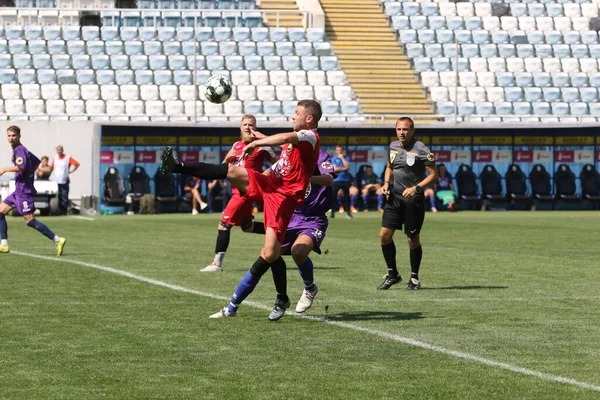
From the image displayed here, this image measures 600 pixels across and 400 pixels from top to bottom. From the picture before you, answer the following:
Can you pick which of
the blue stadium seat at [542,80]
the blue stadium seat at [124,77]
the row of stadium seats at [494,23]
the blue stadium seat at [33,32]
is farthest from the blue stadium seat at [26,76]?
the blue stadium seat at [542,80]

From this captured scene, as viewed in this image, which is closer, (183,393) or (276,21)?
(183,393)

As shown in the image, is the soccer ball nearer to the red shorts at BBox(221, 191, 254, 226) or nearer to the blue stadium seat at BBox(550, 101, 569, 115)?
the red shorts at BBox(221, 191, 254, 226)

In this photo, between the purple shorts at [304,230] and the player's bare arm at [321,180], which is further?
the purple shorts at [304,230]

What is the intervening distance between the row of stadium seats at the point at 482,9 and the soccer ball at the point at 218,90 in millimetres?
35917

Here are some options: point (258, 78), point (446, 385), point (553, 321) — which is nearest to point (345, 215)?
point (258, 78)

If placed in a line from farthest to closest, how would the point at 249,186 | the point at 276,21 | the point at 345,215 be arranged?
the point at 276,21 → the point at 345,215 → the point at 249,186

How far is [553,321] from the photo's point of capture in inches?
419

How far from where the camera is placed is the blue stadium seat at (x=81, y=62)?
42938 mm

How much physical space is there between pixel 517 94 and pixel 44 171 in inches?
734

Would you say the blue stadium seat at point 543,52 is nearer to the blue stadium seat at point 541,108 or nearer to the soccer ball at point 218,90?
the blue stadium seat at point 541,108

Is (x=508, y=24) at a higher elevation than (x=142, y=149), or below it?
higher

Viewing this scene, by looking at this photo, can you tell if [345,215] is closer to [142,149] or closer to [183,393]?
[142,149]

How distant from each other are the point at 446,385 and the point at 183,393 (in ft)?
5.03

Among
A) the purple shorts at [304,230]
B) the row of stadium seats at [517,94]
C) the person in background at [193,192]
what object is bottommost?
the person in background at [193,192]
